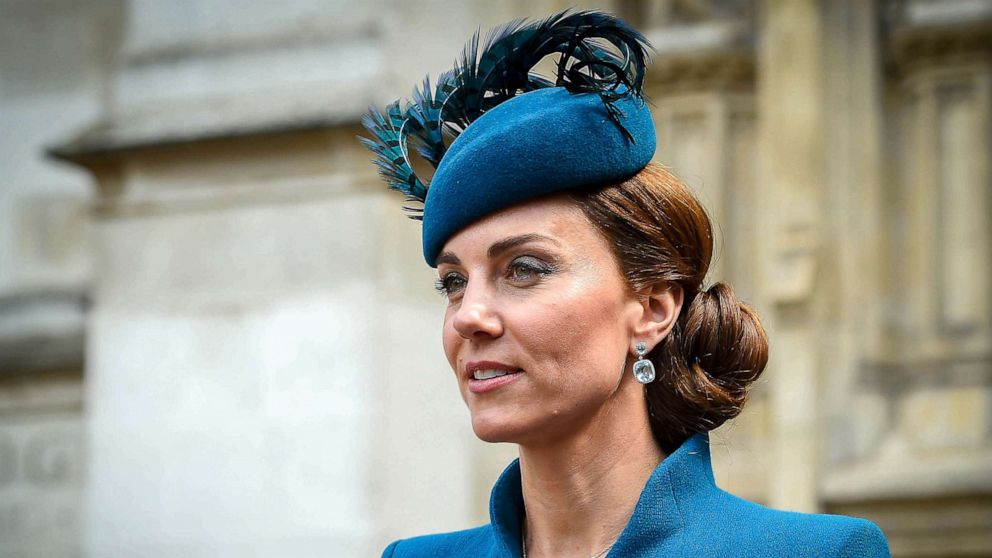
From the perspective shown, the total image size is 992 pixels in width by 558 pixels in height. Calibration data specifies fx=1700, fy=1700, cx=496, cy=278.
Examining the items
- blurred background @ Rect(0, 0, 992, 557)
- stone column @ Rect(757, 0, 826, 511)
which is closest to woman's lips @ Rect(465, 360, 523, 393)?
blurred background @ Rect(0, 0, 992, 557)

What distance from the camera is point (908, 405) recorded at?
584cm

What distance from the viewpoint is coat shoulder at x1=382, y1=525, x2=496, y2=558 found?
2389mm

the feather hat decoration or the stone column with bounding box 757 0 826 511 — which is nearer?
the feather hat decoration

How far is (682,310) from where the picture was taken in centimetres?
229

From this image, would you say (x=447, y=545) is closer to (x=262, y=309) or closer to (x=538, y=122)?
(x=538, y=122)

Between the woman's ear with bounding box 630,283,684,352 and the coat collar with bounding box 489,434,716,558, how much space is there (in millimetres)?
147

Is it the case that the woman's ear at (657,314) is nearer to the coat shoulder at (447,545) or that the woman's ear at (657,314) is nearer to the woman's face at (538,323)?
the woman's face at (538,323)

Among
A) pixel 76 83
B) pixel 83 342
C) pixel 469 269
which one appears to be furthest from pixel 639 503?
pixel 76 83

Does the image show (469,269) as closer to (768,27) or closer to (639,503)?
(639,503)

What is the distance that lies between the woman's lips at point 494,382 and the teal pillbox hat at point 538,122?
0.21m

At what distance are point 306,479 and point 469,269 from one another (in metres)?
3.35

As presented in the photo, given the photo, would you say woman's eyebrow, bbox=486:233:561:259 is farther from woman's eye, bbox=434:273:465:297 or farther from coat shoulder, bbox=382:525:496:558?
coat shoulder, bbox=382:525:496:558

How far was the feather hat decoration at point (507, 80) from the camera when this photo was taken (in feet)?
7.30

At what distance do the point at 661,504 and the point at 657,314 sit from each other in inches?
10.1
